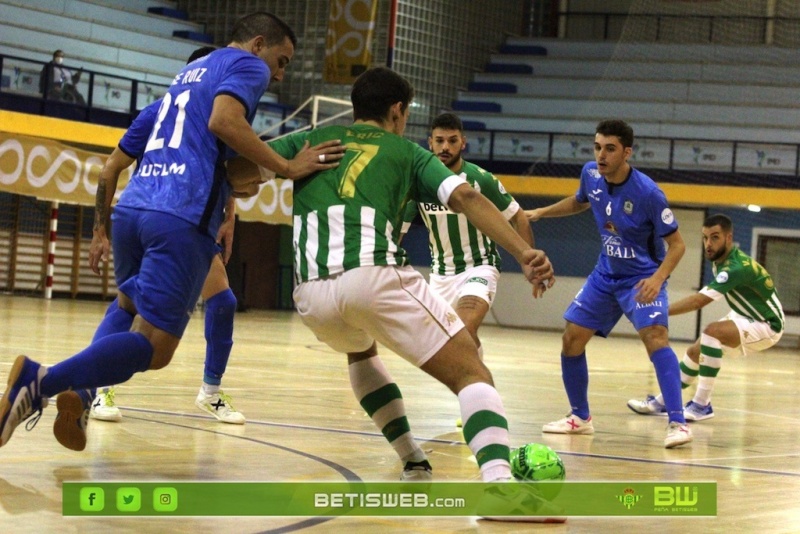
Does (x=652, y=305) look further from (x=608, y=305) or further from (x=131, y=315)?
(x=131, y=315)

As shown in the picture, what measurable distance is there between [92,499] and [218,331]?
2.50m

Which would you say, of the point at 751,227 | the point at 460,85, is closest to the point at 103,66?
the point at 460,85

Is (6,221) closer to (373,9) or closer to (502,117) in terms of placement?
(373,9)

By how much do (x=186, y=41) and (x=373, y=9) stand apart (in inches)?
276

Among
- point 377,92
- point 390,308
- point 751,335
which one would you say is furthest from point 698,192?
point 390,308

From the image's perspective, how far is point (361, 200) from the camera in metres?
4.14

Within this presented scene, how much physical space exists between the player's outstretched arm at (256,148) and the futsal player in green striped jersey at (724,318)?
456 cm

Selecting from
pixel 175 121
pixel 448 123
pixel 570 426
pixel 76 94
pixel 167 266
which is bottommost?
pixel 570 426

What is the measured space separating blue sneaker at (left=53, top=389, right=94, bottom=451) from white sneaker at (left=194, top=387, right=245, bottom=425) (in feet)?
5.54

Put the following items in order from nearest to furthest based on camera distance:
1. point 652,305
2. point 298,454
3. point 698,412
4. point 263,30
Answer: point 263,30 → point 298,454 → point 652,305 → point 698,412

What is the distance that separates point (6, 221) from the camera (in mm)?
20656

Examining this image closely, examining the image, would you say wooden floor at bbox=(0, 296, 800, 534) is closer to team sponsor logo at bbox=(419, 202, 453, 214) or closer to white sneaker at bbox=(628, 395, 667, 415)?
white sneaker at bbox=(628, 395, 667, 415)

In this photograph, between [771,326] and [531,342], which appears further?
[531,342]

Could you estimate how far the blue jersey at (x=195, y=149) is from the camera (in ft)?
13.9
